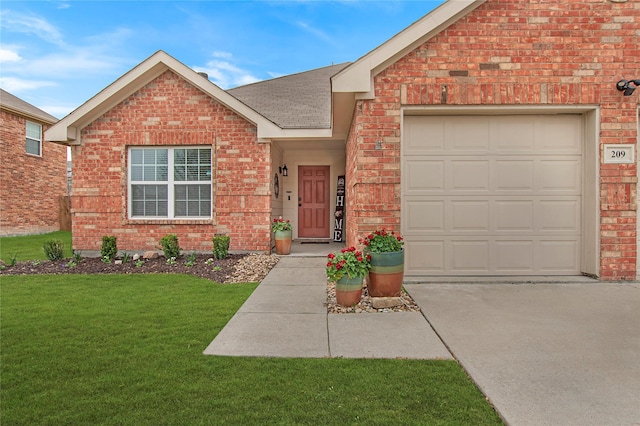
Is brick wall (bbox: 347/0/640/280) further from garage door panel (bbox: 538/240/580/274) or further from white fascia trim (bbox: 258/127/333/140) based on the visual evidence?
white fascia trim (bbox: 258/127/333/140)

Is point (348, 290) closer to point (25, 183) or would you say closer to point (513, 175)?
point (513, 175)

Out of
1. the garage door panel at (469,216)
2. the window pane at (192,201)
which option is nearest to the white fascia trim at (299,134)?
the window pane at (192,201)

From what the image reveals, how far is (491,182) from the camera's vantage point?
5.84m

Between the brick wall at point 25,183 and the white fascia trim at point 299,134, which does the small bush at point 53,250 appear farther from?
the brick wall at point 25,183

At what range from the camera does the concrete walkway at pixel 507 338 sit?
237 centimetres

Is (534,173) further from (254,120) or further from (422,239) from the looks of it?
(254,120)

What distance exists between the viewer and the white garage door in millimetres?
5820

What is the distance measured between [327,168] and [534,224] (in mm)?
6502

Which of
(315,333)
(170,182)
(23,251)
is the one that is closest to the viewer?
(315,333)

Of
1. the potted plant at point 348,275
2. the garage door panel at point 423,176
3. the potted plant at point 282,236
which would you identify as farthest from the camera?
the potted plant at point 282,236

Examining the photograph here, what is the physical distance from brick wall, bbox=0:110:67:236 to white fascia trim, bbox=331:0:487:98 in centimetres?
1505

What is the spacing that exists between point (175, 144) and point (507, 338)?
7.81 meters

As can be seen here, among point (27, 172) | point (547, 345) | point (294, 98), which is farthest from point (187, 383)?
point (27, 172)

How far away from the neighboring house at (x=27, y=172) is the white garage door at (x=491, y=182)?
626 inches
